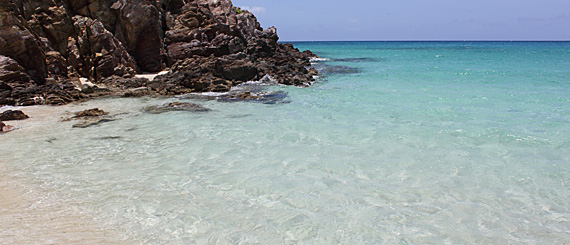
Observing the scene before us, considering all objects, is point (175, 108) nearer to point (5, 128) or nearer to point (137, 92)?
point (137, 92)

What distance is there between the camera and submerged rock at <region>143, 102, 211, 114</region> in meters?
16.2

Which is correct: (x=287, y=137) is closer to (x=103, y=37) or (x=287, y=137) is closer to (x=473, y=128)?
(x=473, y=128)

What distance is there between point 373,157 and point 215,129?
5.64 meters

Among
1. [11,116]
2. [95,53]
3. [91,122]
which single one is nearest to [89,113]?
[91,122]

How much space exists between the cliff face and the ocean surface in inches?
229

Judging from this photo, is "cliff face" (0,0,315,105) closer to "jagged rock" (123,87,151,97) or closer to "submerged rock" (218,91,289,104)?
"jagged rock" (123,87,151,97)

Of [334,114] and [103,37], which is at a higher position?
[103,37]

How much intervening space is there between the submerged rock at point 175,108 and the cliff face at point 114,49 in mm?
4129

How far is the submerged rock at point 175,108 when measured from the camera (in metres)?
16.2

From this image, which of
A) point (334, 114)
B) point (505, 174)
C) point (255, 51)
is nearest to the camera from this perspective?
point (505, 174)

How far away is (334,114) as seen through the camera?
15.2 m

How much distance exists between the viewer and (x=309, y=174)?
8.59 meters

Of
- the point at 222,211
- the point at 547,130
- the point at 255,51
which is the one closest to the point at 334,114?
the point at 547,130

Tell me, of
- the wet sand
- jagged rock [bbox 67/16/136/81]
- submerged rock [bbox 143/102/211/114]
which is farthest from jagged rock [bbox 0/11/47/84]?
the wet sand
